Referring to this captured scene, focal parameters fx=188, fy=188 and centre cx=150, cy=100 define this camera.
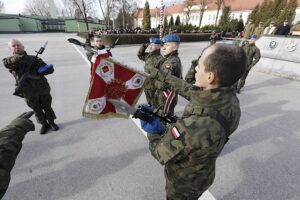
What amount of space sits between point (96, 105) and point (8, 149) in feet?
3.39

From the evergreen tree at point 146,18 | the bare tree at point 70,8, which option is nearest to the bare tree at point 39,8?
the bare tree at point 70,8

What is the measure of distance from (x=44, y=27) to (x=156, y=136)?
55705mm

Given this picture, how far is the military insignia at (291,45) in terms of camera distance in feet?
26.6

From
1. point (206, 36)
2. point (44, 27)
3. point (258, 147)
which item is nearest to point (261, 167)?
point (258, 147)

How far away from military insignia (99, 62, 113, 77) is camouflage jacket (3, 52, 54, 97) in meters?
1.54

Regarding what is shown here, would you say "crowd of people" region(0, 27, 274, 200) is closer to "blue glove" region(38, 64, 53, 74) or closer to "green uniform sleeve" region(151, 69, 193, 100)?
"green uniform sleeve" region(151, 69, 193, 100)

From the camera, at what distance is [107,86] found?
2262 millimetres

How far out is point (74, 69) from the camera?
8719 mm

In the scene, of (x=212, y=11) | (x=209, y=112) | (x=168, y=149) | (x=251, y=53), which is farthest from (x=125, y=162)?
(x=212, y=11)

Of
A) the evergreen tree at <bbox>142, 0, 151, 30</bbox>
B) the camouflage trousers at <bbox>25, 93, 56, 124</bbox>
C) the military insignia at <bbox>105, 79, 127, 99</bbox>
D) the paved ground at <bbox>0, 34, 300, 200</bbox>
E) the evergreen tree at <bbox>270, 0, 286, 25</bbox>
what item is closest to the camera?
the military insignia at <bbox>105, 79, 127, 99</bbox>

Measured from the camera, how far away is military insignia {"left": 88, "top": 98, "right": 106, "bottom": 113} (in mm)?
2204

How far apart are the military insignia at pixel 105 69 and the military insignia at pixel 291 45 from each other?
357 inches

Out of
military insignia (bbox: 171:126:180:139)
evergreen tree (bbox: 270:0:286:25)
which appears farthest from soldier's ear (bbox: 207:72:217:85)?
evergreen tree (bbox: 270:0:286:25)

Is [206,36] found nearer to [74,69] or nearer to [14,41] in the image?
[74,69]
